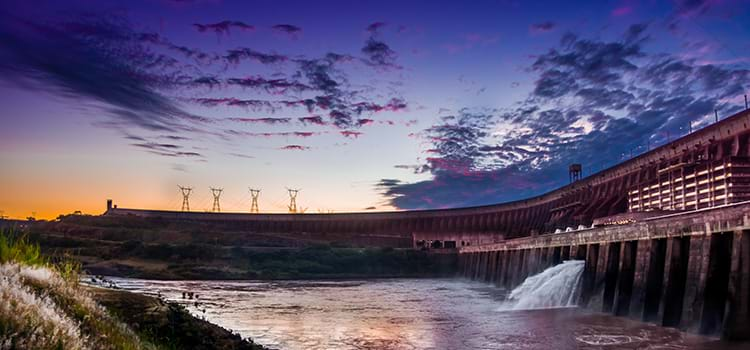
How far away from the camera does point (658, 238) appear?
20078 mm

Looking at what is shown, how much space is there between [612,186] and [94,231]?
76.0m

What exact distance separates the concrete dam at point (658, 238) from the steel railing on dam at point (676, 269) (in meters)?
0.03

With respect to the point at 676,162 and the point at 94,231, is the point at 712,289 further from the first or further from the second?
the point at 94,231

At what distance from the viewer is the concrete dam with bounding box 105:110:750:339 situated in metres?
16.1

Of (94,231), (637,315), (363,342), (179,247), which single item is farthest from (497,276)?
(94,231)

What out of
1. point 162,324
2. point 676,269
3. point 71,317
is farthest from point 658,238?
point 71,317

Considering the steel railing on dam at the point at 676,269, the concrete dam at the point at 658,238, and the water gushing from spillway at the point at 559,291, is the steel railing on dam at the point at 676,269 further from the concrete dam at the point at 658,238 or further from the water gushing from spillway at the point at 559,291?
the water gushing from spillway at the point at 559,291

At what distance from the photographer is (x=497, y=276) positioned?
159 ft

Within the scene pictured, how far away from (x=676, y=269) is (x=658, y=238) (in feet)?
5.76

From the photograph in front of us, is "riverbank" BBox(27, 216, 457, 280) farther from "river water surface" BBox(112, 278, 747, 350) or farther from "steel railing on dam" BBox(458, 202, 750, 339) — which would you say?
"steel railing on dam" BBox(458, 202, 750, 339)

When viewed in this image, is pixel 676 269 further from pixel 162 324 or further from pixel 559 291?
pixel 162 324

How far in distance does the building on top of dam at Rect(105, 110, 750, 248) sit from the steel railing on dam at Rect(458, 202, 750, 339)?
857 cm

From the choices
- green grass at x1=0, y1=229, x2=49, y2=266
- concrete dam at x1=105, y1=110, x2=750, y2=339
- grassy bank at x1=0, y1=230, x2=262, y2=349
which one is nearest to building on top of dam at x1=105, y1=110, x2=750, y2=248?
concrete dam at x1=105, y1=110, x2=750, y2=339

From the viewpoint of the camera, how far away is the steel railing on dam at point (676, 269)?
49.7ft
